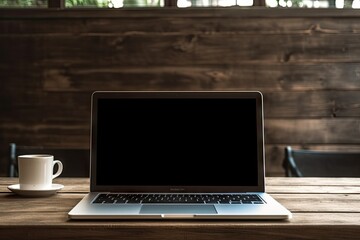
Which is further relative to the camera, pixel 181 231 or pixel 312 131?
pixel 312 131

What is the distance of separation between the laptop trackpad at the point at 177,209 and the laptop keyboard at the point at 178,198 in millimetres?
35

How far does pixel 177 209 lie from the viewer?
2.62 ft

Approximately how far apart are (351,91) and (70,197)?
68.5 inches

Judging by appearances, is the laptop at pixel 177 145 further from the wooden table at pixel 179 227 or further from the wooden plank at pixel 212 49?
the wooden plank at pixel 212 49

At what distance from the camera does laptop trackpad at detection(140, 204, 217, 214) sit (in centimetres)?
77

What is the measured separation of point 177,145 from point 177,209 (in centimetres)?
22

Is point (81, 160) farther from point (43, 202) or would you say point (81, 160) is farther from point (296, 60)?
point (296, 60)

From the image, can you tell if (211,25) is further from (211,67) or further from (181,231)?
(181,231)

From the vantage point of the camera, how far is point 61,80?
7.34ft

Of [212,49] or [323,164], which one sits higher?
[212,49]

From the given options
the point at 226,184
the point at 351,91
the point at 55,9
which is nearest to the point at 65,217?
the point at 226,184

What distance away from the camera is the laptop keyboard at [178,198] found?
856mm

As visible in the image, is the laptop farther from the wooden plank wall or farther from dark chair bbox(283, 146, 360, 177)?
the wooden plank wall

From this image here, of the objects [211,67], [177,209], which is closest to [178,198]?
[177,209]
